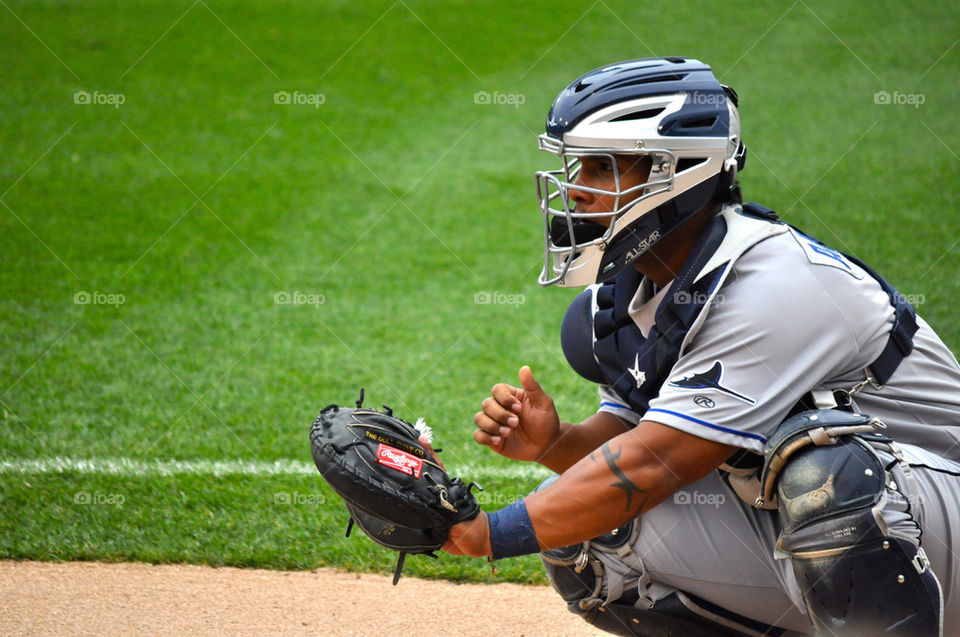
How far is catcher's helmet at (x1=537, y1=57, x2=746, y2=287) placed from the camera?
118 inches

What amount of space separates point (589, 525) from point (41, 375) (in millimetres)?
4903

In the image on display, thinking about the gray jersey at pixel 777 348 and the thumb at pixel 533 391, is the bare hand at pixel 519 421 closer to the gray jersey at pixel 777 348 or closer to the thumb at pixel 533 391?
the thumb at pixel 533 391

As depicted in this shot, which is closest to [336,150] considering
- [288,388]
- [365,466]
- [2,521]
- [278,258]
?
[278,258]

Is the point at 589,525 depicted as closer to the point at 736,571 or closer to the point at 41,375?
the point at 736,571

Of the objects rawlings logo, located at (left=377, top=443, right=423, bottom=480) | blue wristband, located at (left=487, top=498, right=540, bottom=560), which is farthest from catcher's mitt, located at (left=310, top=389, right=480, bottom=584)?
blue wristband, located at (left=487, top=498, right=540, bottom=560)

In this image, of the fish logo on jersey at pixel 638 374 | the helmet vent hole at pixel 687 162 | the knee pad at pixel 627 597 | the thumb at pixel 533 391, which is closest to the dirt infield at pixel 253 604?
the knee pad at pixel 627 597

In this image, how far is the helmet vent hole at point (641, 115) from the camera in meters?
3.04

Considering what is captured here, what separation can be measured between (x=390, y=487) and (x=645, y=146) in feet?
4.00

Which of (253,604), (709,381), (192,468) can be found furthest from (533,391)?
(192,468)

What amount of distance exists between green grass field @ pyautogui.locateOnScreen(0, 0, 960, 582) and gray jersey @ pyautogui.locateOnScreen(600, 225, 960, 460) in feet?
6.25

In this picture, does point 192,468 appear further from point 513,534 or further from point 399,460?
point 513,534

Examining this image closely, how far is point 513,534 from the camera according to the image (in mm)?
2793

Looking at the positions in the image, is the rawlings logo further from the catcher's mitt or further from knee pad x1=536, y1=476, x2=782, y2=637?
knee pad x1=536, y1=476, x2=782, y2=637

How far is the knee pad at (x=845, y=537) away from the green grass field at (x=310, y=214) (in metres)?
1.84
